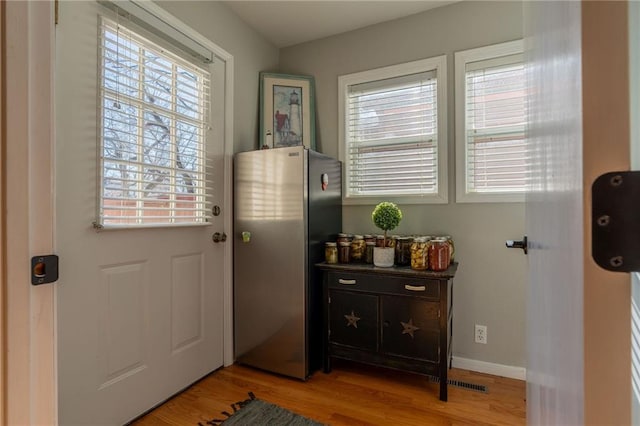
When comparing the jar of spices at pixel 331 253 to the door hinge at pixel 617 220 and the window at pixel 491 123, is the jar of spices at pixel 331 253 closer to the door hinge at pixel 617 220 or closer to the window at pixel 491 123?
the window at pixel 491 123

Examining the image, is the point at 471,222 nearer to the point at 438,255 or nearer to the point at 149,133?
the point at 438,255

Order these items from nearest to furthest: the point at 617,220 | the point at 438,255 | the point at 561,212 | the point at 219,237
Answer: the point at 617,220
the point at 561,212
the point at 438,255
the point at 219,237

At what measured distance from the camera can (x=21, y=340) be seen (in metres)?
0.61

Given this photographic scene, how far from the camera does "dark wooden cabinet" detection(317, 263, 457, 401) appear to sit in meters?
1.84

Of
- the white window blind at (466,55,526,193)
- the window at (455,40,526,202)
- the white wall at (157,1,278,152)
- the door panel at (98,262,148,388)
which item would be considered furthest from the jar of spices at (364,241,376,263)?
the door panel at (98,262,148,388)

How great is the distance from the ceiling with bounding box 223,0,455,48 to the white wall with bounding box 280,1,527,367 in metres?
0.09

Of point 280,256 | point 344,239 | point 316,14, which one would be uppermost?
point 316,14

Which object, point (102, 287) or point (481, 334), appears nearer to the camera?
point (102, 287)

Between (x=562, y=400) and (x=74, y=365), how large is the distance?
178 centimetres

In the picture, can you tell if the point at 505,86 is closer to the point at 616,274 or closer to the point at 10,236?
the point at 616,274

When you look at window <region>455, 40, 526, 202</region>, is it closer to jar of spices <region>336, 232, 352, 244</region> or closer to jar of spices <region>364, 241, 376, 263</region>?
jar of spices <region>364, 241, 376, 263</region>

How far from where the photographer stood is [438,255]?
1918 millimetres

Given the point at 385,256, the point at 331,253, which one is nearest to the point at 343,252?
the point at 331,253

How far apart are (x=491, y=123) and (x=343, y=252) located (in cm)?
137
